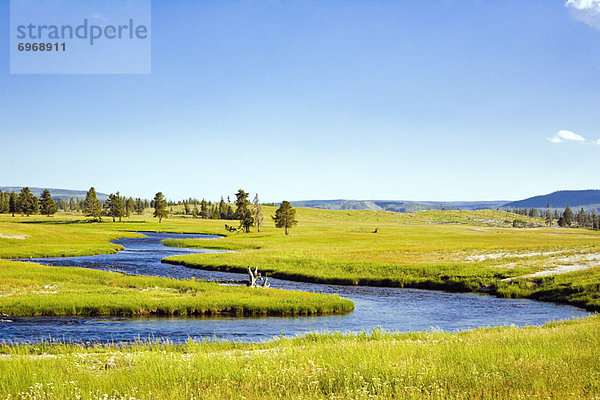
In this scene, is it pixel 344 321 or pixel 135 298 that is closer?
pixel 344 321

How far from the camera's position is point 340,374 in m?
11.1

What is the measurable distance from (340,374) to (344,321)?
1705 cm

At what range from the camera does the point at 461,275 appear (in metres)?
44.0

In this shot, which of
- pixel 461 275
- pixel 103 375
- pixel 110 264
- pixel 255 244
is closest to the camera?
pixel 103 375

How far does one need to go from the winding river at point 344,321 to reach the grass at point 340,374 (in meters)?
6.41

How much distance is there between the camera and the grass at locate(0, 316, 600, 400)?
924 centimetres

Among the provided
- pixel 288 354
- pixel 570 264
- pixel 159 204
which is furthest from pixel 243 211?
pixel 288 354

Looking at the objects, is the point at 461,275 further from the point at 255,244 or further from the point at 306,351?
the point at 255,244

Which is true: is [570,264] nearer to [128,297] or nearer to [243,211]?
[128,297]

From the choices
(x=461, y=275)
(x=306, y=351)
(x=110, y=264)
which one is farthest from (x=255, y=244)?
(x=306, y=351)

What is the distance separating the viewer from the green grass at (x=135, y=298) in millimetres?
27953

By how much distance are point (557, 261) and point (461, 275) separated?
12.1 metres

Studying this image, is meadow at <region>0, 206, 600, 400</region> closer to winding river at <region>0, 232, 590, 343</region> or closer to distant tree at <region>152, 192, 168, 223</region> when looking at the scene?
winding river at <region>0, 232, 590, 343</region>

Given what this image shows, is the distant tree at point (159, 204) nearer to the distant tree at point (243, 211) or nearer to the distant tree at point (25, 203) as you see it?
the distant tree at point (25, 203)
